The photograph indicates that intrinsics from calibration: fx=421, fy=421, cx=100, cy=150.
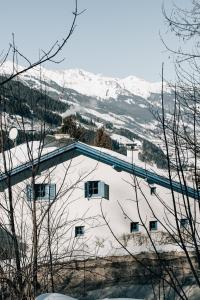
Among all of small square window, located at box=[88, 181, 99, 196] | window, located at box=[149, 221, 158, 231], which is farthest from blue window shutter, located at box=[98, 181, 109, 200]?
window, located at box=[149, 221, 158, 231]

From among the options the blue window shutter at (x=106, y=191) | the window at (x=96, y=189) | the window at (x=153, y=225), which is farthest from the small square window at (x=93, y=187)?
the window at (x=153, y=225)

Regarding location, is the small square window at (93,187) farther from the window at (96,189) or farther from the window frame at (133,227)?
the window frame at (133,227)

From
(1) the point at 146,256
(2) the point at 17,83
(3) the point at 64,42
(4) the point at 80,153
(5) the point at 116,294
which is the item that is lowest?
(5) the point at 116,294

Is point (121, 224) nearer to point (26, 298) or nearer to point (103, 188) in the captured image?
point (103, 188)

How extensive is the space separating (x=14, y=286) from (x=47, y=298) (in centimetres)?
133

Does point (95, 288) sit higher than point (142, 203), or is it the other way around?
point (142, 203)

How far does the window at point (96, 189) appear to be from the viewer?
73.5 ft

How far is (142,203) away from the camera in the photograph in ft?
75.7

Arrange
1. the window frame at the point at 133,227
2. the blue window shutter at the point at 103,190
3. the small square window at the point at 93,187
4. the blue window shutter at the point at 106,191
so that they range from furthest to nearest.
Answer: the window frame at the point at 133,227 < the small square window at the point at 93,187 < the blue window shutter at the point at 106,191 < the blue window shutter at the point at 103,190

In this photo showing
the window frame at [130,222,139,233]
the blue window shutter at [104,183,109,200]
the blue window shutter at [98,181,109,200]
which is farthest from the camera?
the window frame at [130,222,139,233]

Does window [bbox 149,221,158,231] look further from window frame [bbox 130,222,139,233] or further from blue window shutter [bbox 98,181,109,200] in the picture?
blue window shutter [bbox 98,181,109,200]

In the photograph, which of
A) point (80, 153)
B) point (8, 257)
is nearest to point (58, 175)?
point (80, 153)

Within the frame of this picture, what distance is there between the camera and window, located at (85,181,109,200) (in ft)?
73.5

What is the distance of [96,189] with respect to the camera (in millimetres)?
22859
